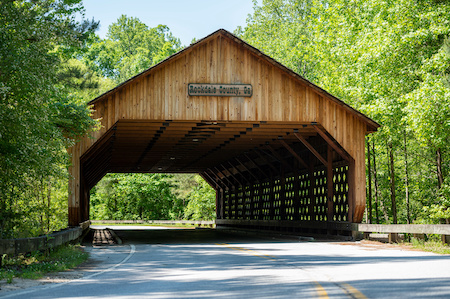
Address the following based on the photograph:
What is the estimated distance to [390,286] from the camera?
22.9ft

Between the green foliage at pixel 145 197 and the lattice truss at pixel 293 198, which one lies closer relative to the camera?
the lattice truss at pixel 293 198

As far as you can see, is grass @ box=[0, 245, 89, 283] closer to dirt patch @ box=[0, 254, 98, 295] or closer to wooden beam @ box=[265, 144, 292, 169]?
dirt patch @ box=[0, 254, 98, 295]

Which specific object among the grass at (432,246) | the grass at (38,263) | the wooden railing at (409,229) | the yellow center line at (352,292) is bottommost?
the grass at (432,246)

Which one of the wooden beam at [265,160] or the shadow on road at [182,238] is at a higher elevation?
the wooden beam at [265,160]

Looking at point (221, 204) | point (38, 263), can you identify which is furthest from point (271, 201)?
point (38, 263)

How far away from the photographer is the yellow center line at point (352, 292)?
6.21 meters

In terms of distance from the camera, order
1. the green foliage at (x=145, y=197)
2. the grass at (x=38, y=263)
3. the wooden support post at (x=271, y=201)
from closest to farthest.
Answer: the grass at (x=38, y=263) < the wooden support post at (x=271, y=201) < the green foliage at (x=145, y=197)

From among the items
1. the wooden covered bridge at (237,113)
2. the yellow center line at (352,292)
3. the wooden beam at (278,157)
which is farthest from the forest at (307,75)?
the yellow center line at (352,292)

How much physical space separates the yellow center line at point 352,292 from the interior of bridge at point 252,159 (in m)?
12.0

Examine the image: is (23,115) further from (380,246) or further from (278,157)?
(278,157)

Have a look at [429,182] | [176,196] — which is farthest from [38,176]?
[176,196]

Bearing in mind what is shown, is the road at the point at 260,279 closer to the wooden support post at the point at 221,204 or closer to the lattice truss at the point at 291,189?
the lattice truss at the point at 291,189

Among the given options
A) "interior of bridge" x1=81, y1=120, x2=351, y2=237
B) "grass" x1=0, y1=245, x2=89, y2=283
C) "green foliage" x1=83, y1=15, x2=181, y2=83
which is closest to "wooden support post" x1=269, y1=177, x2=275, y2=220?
"interior of bridge" x1=81, y1=120, x2=351, y2=237

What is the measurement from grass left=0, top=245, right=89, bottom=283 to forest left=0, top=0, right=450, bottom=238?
781mm
